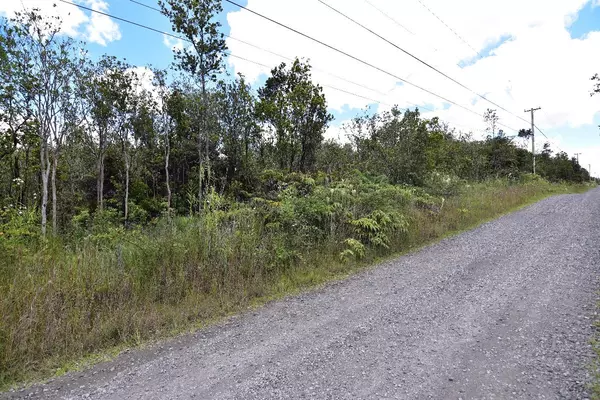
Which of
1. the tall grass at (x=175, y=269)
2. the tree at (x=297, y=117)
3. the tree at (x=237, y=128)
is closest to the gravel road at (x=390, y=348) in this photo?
the tall grass at (x=175, y=269)

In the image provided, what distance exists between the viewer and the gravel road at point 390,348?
2449 mm

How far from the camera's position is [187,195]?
8.19m

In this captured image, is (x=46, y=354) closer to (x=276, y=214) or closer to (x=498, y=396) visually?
(x=498, y=396)

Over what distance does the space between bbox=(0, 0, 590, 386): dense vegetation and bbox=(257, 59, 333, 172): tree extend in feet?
0.19

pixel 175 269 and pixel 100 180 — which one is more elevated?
pixel 100 180

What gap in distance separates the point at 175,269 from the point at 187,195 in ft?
13.6

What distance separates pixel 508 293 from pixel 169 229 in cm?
467

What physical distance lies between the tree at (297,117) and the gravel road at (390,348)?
9.32 m

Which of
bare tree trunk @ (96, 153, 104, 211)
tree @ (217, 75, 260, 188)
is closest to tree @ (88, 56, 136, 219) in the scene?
bare tree trunk @ (96, 153, 104, 211)

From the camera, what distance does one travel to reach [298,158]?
14.1 meters

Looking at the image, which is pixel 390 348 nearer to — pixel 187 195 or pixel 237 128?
pixel 187 195

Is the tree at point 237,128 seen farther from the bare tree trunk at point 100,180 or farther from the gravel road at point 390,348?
the gravel road at point 390,348

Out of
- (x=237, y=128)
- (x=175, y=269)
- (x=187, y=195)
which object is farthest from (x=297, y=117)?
(x=175, y=269)

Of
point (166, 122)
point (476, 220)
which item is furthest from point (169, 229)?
point (166, 122)
